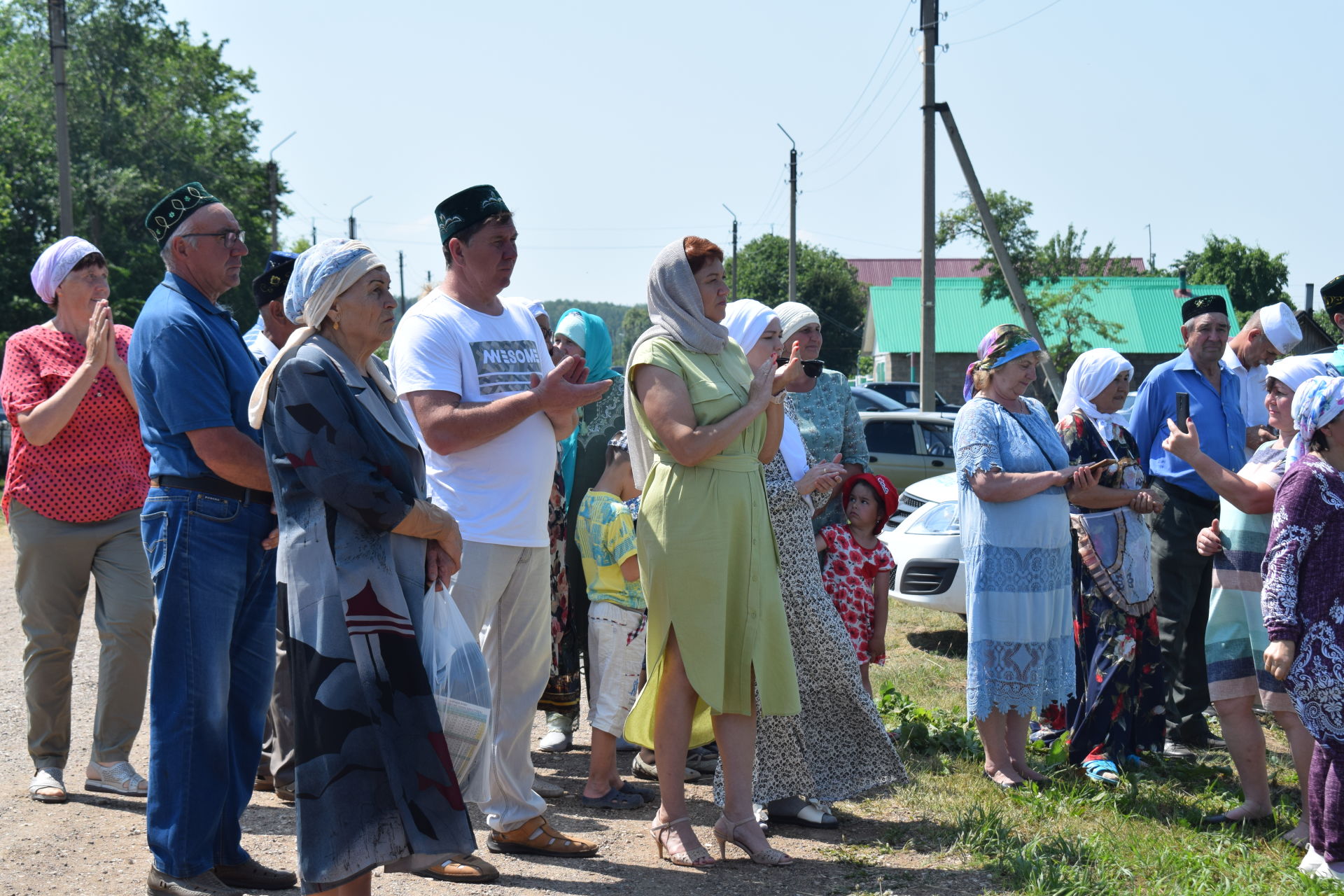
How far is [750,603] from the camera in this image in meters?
3.95

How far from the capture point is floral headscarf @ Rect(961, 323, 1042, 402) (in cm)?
485

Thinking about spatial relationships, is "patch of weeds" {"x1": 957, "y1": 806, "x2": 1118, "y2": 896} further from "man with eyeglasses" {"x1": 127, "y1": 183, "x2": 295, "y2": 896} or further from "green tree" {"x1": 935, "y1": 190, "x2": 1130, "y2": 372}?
"green tree" {"x1": 935, "y1": 190, "x2": 1130, "y2": 372}

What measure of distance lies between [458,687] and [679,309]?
154 centimetres

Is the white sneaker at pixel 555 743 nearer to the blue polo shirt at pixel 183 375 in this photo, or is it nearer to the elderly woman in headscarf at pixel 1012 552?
the elderly woman in headscarf at pixel 1012 552

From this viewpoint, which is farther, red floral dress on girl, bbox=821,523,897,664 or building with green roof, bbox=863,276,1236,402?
building with green roof, bbox=863,276,1236,402

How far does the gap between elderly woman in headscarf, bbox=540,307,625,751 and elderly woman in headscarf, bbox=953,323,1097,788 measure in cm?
168

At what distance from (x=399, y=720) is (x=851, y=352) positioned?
64.8m

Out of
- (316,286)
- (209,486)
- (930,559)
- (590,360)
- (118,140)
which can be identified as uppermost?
(118,140)

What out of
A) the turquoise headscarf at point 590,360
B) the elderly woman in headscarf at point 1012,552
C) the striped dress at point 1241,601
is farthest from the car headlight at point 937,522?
the striped dress at point 1241,601

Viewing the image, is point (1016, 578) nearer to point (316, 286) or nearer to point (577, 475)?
point (577, 475)

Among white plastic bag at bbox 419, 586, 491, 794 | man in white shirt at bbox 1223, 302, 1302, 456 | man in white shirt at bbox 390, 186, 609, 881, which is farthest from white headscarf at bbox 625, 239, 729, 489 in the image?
man in white shirt at bbox 1223, 302, 1302, 456

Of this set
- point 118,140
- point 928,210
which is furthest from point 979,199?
point 118,140

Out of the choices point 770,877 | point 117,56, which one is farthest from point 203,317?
point 117,56

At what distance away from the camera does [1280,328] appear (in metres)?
5.98
